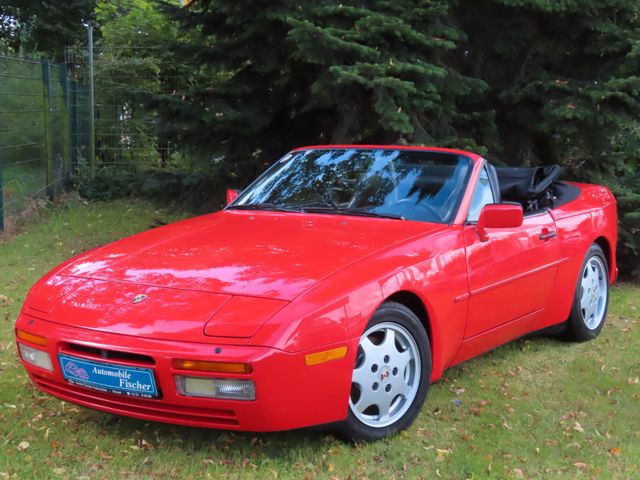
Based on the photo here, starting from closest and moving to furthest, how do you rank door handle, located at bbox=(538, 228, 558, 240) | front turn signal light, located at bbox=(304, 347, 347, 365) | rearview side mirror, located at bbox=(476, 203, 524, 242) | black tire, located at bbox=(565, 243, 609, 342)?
front turn signal light, located at bbox=(304, 347, 347, 365)
rearview side mirror, located at bbox=(476, 203, 524, 242)
door handle, located at bbox=(538, 228, 558, 240)
black tire, located at bbox=(565, 243, 609, 342)

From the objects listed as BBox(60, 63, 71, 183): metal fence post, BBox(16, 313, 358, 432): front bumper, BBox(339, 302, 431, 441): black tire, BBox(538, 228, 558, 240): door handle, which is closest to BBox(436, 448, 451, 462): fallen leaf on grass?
BBox(339, 302, 431, 441): black tire

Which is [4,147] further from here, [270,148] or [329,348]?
[329,348]

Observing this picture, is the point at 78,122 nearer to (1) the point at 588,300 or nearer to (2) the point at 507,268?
(1) the point at 588,300

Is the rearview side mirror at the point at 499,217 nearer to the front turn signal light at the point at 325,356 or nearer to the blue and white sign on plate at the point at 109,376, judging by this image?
the front turn signal light at the point at 325,356

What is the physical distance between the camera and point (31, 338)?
317 cm

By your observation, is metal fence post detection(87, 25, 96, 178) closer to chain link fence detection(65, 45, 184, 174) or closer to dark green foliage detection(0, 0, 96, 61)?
chain link fence detection(65, 45, 184, 174)

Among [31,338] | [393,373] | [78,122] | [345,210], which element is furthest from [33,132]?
[393,373]

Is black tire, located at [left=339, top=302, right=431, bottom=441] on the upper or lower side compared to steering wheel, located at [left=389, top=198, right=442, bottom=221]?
lower

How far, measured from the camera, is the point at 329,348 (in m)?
2.92

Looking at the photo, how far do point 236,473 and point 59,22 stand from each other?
23.4m

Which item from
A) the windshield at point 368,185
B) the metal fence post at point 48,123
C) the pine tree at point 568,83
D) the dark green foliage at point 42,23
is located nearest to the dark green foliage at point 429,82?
the pine tree at point 568,83

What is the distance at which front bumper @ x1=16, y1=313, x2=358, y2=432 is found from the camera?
277cm

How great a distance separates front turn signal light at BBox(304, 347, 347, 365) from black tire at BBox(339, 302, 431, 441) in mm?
220

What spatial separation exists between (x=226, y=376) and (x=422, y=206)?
1812 millimetres
